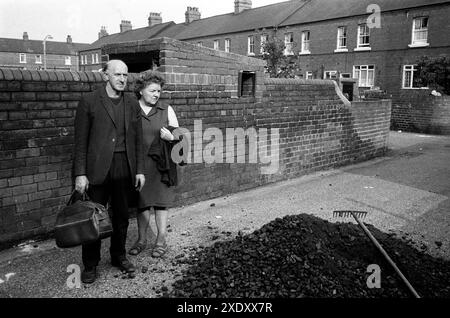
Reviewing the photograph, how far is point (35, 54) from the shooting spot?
250ft

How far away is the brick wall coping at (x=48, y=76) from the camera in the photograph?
4.28 m

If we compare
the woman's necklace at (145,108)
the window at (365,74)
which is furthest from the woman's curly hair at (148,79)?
the window at (365,74)

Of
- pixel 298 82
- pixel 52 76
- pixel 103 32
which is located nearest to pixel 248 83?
pixel 298 82

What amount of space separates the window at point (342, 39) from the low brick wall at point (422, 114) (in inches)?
444

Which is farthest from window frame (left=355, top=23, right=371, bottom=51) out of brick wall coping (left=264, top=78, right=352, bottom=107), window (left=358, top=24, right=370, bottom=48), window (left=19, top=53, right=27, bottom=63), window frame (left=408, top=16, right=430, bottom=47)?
window (left=19, top=53, right=27, bottom=63)

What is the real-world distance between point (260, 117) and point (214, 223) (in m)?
2.80

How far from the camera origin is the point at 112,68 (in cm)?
370

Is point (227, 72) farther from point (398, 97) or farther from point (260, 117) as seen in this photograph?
point (398, 97)

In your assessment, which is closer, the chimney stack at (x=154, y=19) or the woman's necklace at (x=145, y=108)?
the woman's necklace at (x=145, y=108)

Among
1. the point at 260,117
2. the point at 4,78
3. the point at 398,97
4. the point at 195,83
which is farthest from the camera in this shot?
the point at 398,97

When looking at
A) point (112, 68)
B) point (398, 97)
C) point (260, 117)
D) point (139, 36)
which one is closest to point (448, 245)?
point (260, 117)

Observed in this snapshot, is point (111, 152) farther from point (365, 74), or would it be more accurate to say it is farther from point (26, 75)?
point (365, 74)

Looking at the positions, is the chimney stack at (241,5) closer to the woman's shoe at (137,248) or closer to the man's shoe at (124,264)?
the woman's shoe at (137,248)

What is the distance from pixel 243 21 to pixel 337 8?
11.3 meters
